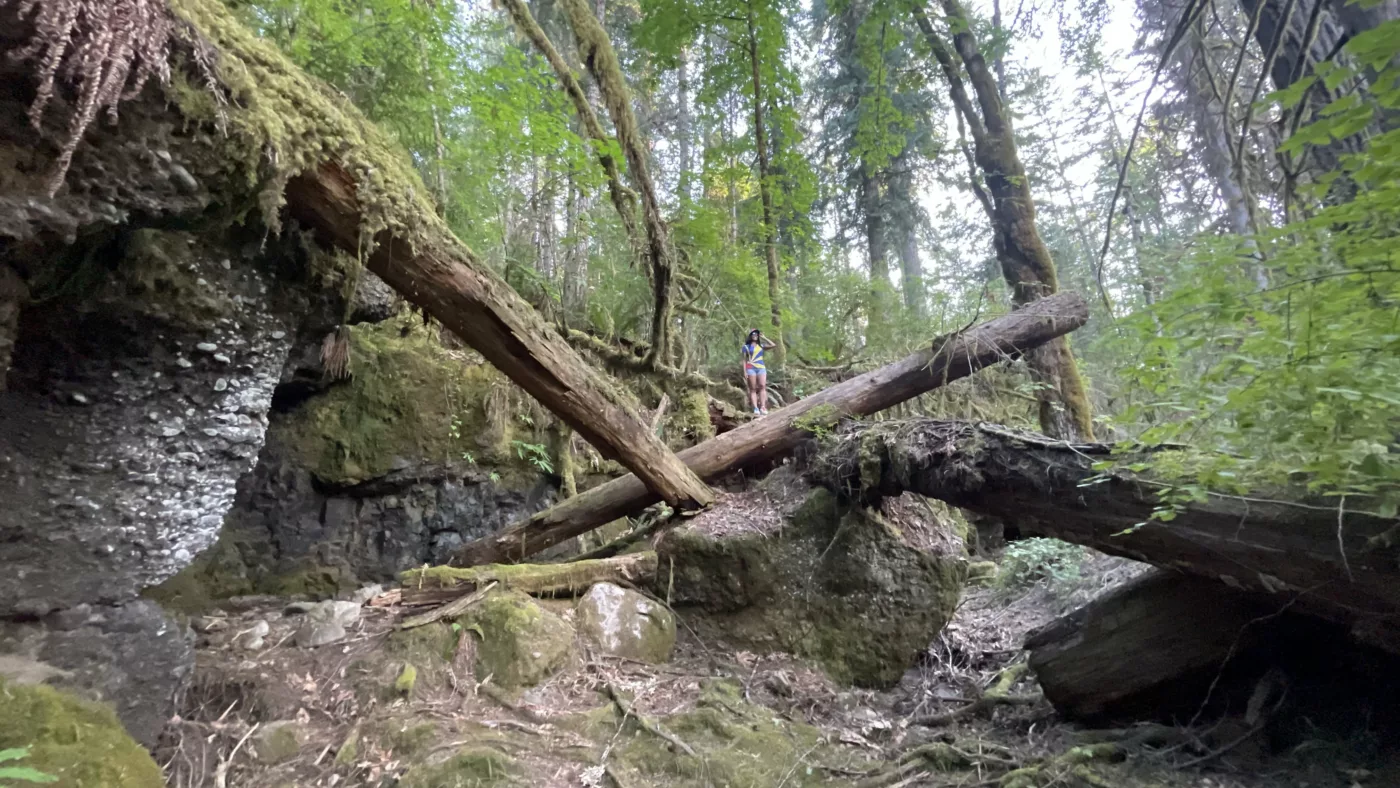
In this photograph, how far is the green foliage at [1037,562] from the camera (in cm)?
689

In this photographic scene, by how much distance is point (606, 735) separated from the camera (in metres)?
3.68

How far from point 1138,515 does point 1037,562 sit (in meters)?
3.95

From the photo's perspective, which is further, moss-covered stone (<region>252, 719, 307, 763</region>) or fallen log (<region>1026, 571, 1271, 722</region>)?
fallen log (<region>1026, 571, 1271, 722</region>)

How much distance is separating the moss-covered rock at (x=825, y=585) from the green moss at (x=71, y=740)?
11.5ft

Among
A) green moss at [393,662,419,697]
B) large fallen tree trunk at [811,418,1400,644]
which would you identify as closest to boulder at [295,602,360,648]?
green moss at [393,662,419,697]

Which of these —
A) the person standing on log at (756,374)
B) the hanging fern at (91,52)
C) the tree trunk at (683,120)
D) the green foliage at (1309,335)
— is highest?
the tree trunk at (683,120)

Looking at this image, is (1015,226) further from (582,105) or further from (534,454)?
(534,454)

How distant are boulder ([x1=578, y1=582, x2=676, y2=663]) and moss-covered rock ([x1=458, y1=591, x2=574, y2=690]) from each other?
0.30 meters

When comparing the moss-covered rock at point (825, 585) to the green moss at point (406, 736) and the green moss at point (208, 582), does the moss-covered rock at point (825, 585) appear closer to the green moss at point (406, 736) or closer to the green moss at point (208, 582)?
the green moss at point (406, 736)

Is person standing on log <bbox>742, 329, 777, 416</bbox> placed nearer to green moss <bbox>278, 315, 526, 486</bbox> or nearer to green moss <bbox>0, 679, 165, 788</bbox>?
green moss <bbox>278, 315, 526, 486</bbox>

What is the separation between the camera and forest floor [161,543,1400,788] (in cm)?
316

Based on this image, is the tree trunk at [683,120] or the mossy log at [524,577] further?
the tree trunk at [683,120]

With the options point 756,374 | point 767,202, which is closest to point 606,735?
point 756,374

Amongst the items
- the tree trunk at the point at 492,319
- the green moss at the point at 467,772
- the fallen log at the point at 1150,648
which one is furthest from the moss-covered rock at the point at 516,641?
the fallen log at the point at 1150,648
